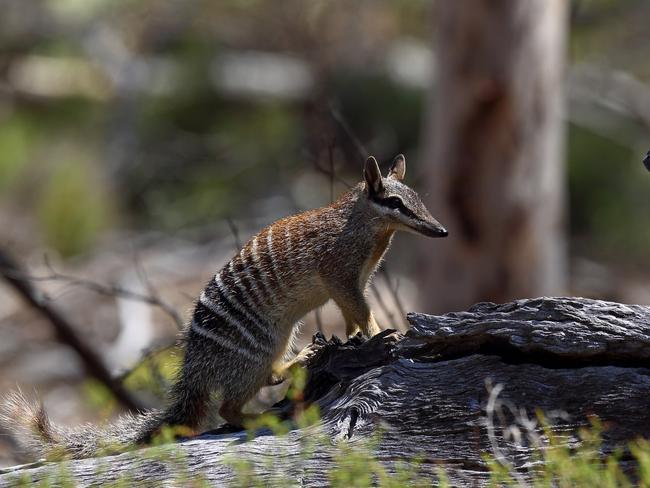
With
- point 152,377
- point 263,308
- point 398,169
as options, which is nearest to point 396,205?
point 398,169

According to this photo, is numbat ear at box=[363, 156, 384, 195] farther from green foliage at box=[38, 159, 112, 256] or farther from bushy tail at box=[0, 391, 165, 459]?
green foliage at box=[38, 159, 112, 256]

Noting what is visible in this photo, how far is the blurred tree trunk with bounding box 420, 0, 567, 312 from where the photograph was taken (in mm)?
9117

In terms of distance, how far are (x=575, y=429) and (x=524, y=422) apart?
26 centimetres

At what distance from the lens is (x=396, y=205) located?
471 centimetres

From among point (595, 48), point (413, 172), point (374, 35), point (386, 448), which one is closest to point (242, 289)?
point (386, 448)

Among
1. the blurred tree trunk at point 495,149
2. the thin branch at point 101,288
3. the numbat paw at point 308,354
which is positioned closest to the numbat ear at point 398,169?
the numbat paw at point 308,354

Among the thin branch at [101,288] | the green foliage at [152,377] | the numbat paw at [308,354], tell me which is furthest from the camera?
the thin branch at [101,288]

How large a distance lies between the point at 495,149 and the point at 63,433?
18.2 ft

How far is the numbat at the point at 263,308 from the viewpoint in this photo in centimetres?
453

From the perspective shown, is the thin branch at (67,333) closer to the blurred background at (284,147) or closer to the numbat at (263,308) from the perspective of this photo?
the blurred background at (284,147)

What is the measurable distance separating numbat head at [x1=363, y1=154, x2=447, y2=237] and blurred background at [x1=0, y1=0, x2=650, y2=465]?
76.0 inches

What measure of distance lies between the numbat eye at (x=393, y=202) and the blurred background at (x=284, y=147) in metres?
1.96

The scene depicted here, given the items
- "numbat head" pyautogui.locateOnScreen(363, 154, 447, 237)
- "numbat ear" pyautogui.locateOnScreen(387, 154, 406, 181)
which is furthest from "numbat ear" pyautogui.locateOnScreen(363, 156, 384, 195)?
"numbat ear" pyautogui.locateOnScreen(387, 154, 406, 181)

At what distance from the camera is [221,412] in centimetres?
459
